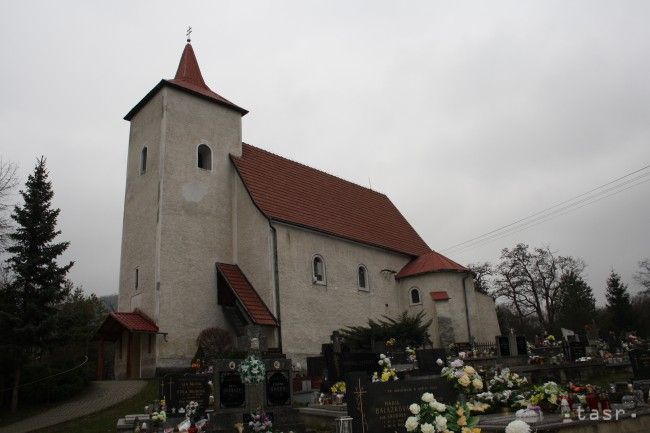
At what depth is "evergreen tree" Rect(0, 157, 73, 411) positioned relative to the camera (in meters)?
17.4

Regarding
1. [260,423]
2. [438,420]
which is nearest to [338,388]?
[260,423]

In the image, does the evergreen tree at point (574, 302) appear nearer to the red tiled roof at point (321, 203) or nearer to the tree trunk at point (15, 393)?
the red tiled roof at point (321, 203)

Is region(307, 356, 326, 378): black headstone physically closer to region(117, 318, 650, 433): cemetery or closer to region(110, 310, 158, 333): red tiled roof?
region(117, 318, 650, 433): cemetery

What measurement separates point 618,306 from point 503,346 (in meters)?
26.0

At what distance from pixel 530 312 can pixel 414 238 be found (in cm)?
1897

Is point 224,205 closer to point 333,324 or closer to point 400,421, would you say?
point 333,324

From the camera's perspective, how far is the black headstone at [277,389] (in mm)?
10508

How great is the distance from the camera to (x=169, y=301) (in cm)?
1983

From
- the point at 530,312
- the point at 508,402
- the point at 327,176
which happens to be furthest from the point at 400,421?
the point at 530,312

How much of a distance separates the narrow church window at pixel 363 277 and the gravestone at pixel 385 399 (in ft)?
60.2

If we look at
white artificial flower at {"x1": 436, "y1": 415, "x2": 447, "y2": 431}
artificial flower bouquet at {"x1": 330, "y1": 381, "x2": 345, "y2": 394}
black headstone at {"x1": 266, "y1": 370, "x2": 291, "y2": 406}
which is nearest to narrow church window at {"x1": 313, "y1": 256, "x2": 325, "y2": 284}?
artificial flower bouquet at {"x1": 330, "y1": 381, "x2": 345, "y2": 394}

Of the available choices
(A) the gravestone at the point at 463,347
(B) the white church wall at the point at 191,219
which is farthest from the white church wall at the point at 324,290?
(A) the gravestone at the point at 463,347

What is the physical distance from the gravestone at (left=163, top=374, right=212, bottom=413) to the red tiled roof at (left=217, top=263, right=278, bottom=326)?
7627mm

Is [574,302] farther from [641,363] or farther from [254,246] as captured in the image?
[641,363]
